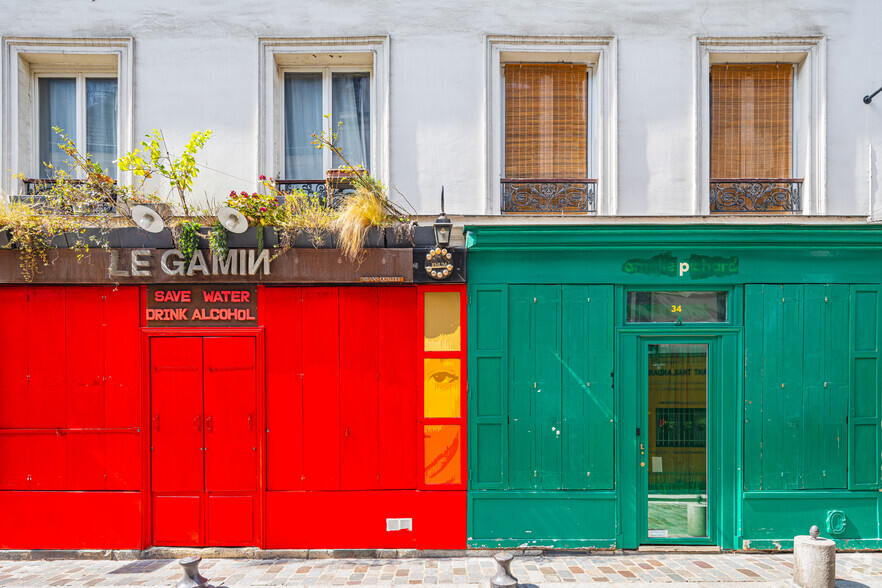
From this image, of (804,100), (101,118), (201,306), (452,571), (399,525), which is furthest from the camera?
(101,118)

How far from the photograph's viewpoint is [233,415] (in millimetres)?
5715

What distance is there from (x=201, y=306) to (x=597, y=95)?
17.3 feet

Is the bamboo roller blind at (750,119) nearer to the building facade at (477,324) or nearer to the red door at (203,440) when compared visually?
the building facade at (477,324)

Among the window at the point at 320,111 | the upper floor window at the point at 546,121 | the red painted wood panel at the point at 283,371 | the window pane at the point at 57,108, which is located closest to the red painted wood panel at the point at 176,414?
the red painted wood panel at the point at 283,371

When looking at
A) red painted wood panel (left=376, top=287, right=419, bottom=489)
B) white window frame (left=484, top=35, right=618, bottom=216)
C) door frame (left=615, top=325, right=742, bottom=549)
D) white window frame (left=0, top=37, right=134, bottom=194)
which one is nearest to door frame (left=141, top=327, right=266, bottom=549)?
red painted wood panel (left=376, top=287, right=419, bottom=489)

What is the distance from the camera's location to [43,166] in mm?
6176

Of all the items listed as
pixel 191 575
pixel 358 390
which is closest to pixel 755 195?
pixel 358 390

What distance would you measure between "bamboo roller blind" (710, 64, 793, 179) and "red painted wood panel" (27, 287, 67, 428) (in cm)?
795

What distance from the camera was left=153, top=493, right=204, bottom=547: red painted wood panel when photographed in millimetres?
5672

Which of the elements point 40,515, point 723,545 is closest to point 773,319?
point 723,545

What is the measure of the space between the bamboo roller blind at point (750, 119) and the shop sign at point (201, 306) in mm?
5793

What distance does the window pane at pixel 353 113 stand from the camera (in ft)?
20.3

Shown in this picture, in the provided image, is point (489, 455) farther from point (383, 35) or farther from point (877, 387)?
point (383, 35)

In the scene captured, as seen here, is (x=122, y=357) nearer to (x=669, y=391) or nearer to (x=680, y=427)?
(x=669, y=391)
